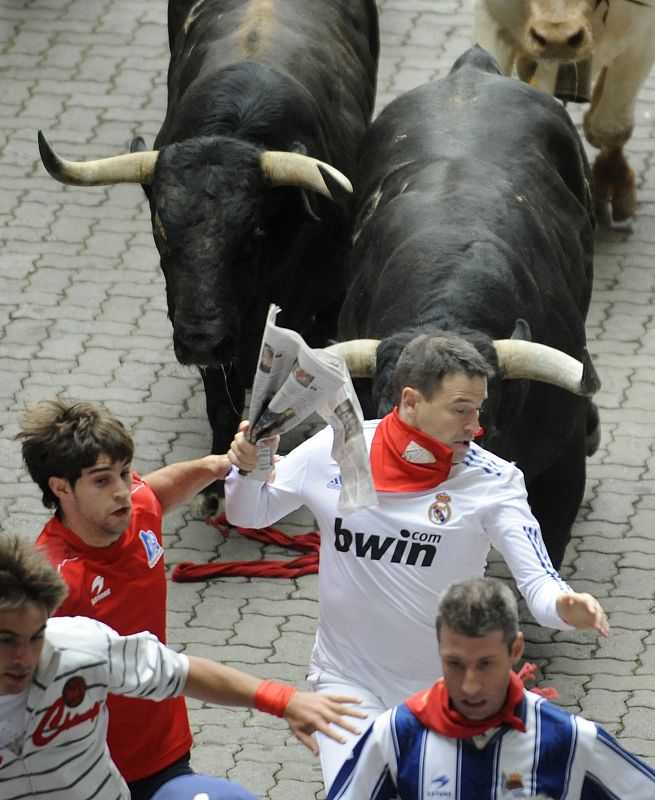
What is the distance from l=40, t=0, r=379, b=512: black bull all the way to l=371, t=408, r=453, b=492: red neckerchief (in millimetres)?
2592

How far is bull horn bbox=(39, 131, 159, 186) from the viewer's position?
7.97 meters

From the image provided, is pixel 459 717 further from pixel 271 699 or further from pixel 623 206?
pixel 623 206

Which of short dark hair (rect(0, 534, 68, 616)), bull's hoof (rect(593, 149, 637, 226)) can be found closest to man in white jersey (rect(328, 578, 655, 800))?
short dark hair (rect(0, 534, 68, 616))

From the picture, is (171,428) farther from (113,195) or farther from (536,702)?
(536,702)

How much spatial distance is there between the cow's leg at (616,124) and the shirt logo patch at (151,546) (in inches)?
265

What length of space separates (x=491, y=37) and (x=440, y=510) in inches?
245

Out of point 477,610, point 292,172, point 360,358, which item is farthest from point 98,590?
point 292,172

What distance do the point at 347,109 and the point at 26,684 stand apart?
5844mm

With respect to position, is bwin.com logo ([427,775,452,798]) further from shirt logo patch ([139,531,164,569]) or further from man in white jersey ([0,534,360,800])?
shirt logo patch ([139,531,164,569])

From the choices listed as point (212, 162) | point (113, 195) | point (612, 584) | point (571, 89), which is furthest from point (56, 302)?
point (612, 584)

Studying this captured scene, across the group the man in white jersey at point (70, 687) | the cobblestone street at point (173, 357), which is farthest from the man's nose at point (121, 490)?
the cobblestone street at point (173, 357)

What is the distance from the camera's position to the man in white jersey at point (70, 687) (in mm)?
3785

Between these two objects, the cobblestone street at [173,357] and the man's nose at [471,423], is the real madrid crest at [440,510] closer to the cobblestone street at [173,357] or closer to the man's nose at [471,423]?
the man's nose at [471,423]

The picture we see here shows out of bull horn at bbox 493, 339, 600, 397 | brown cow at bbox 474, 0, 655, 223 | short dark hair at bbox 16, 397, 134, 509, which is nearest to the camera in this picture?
short dark hair at bbox 16, 397, 134, 509
